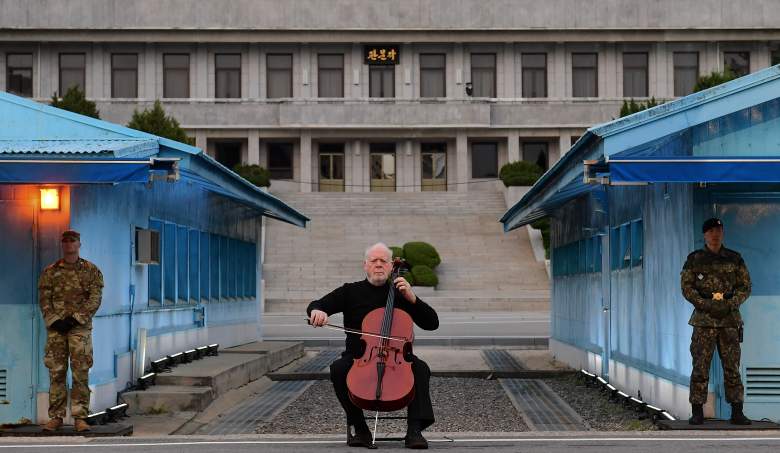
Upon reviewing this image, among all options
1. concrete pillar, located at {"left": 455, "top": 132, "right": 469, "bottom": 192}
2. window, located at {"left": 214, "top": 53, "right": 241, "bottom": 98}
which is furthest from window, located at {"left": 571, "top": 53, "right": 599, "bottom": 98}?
window, located at {"left": 214, "top": 53, "right": 241, "bottom": 98}

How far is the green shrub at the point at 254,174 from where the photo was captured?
5427cm

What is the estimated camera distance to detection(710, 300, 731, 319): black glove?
11719 mm

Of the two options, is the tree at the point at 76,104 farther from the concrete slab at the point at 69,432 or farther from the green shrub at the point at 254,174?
the concrete slab at the point at 69,432

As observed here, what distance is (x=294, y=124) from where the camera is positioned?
201 feet

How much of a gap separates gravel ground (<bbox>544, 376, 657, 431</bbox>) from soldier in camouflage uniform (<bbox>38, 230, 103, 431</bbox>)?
498 cm

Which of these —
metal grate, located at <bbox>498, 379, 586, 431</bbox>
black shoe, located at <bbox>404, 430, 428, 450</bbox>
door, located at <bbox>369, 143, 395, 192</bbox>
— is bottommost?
metal grate, located at <bbox>498, 379, 586, 431</bbox>

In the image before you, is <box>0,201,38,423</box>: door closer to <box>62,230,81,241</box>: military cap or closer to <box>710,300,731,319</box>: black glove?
<box>62,230,81,241</box>: military cap

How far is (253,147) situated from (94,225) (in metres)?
48.8

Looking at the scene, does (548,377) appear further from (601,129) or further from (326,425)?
(601,129)

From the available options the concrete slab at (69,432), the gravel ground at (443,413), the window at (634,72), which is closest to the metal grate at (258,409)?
the gravel ground at (443,413)

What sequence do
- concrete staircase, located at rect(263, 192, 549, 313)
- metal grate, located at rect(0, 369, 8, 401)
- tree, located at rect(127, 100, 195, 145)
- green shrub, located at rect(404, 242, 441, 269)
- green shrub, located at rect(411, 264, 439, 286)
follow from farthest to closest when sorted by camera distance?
tree, located at rect(127, 100, 195, 145)
green shrub, located at rect(404, 242, 441, 269)
green shrub, located at rect(411, 264, 439, 286)
concrete staircase, located at rect(263, 192, 549, 313)
metal grate, located at rect(0, 369, 8, 401)

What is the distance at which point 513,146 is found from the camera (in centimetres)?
6212

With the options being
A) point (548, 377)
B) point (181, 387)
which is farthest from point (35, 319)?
point (548, 377)

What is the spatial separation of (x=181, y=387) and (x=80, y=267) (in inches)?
135
